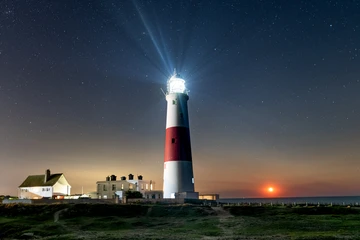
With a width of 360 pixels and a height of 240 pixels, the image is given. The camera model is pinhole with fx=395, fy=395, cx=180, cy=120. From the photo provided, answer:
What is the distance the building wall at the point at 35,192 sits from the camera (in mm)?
76650

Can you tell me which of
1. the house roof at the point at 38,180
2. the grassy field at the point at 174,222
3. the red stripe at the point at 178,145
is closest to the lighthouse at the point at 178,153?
the red stripe at the point at 178,145

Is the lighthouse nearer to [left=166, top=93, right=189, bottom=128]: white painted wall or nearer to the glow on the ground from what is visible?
[left=166, top=93, right=189, bottom=128]: white painted wall

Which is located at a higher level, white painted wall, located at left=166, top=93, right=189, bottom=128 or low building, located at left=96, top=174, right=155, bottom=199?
white painted wall, located at left=166, top=93, right=189, bottom=128

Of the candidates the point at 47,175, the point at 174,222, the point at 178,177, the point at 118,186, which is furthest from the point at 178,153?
the point at 47,175

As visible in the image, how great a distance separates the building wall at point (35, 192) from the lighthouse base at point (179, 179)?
113 feet

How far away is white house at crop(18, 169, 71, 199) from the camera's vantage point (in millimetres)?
76875

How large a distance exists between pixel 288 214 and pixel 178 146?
16428 mm

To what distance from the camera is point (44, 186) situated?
7712 cm

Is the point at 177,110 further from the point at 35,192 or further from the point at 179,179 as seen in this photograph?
the point at 35,192

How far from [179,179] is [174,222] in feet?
37.5

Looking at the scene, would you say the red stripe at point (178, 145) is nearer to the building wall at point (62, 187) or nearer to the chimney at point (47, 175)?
the building wall at point (62, 187)

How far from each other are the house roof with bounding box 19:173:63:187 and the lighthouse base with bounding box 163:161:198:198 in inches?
1352

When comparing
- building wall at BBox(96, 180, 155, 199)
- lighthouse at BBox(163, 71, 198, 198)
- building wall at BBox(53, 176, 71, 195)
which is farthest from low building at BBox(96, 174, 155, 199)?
lighthouse at BBox(163, 71, 198, 198)

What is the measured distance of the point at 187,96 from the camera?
55562mm
